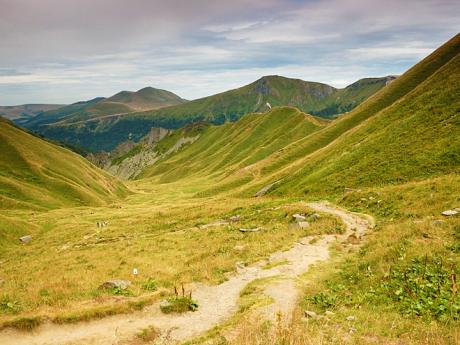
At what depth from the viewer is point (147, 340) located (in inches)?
589

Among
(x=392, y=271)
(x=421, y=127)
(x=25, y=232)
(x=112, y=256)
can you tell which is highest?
(x=421, y=127)

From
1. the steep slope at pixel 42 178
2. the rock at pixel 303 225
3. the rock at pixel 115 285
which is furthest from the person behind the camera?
the steep slope at pixel 42 178

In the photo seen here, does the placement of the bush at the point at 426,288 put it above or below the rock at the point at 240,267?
above

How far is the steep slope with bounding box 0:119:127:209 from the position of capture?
98575 mm

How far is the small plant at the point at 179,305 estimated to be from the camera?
1739cm

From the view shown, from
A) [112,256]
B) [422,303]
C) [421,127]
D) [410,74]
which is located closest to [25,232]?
[112,256]

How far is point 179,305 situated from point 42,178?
378ft

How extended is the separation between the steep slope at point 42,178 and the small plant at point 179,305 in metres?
89.0

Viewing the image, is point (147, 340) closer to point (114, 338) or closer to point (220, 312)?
point (114, 338)

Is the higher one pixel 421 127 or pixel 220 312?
pixel 421 127

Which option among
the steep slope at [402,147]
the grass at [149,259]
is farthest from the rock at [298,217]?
the steep slope at [402,147]

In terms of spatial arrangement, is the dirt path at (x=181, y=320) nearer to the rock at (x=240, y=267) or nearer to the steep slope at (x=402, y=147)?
the rock at (x=240, y=267)

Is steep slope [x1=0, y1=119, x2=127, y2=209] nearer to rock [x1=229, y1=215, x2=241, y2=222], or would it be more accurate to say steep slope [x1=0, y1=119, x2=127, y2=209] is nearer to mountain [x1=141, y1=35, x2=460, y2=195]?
mountain [x1=141, y1=35, x2=460, y2=195]

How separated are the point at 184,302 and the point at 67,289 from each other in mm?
8618
